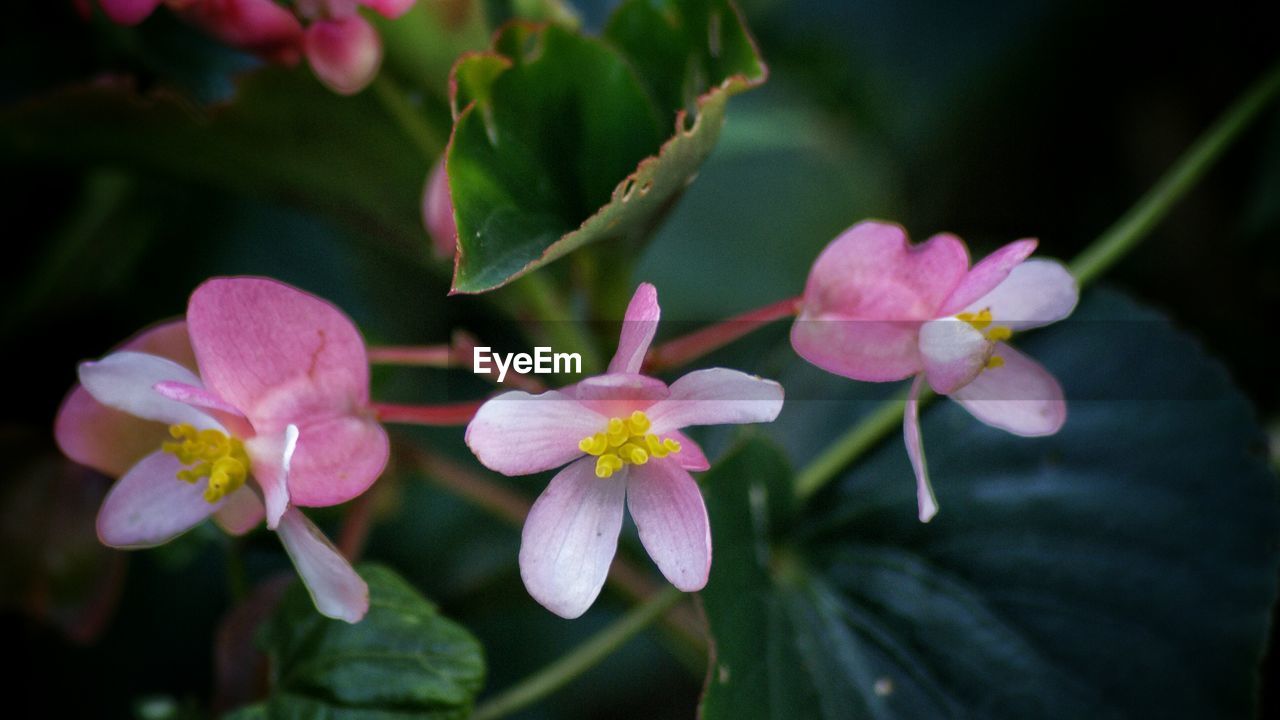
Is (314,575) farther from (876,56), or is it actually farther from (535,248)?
(876,56)

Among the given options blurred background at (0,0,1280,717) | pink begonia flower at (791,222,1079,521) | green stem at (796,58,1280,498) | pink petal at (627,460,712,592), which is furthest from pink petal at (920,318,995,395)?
blurred background at (0,0,1280,717)

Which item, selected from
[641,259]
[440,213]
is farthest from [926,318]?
[641,259]

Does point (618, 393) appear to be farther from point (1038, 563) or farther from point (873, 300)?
point (1038, 563)

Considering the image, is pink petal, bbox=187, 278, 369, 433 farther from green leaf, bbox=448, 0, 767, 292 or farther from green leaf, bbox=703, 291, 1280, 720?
green leaf, bbox=703, 291, 1280, 720

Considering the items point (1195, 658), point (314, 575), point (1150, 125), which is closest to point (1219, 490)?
point (1195, 658)

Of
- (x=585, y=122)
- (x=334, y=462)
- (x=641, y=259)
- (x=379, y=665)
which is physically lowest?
(x=641, y=259)

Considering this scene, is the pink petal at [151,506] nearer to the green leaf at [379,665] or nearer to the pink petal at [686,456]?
the green leaf at [379,665]

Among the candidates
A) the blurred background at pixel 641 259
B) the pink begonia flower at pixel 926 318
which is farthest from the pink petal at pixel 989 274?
the blurred background at pixel 641 259
